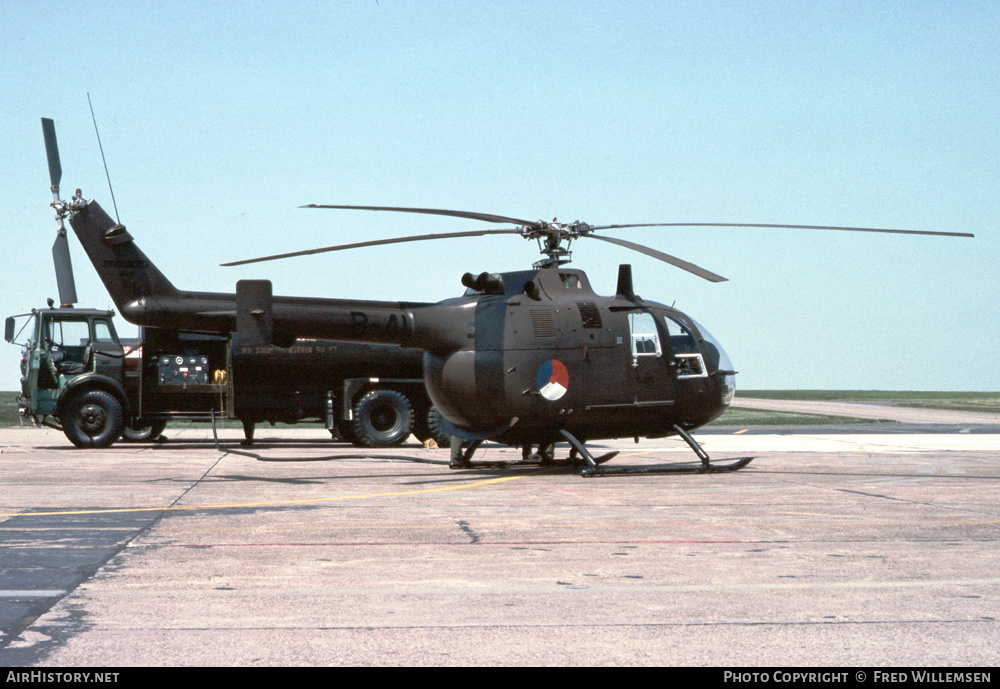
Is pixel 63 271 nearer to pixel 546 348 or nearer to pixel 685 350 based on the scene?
pixel 546 348

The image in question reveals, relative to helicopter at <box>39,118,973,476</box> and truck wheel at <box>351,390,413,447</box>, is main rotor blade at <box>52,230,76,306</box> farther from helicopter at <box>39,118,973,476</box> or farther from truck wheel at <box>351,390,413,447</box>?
helicopter at <box>39,118,973,476</box>

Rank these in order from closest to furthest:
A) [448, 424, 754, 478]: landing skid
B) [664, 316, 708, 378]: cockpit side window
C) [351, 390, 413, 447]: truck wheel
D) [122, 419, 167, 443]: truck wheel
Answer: [448, 424, 754, 478]: landing skid
[664, 316, 708, 378]: cockpit side window
[351, 390, 413, 447]: truck wheel
[122, 419, 167, 443]: truck wheel

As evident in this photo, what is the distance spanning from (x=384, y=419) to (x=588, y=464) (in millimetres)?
8475

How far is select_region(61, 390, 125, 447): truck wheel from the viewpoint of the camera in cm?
2162

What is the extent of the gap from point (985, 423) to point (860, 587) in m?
31.8

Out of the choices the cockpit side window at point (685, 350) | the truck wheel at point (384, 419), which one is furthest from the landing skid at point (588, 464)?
the truck wheel at point (384, 419)

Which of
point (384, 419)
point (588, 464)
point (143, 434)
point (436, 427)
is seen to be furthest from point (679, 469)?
point (143, 434)

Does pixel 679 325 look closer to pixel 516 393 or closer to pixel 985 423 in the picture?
pixel 516 393

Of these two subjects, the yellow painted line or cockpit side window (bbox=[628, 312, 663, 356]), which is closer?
the yellow painted line

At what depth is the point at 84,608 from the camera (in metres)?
5.61

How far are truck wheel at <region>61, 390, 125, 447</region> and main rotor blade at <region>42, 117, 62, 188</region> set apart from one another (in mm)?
4500

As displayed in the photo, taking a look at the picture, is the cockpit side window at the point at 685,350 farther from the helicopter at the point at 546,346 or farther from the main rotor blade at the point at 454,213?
the main rotor blade at the point at 454,213

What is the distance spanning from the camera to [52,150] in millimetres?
22984

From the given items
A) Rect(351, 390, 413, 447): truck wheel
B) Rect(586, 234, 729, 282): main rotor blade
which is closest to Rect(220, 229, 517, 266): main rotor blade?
Rect(586, 234, 729, 282): main rotor blade
